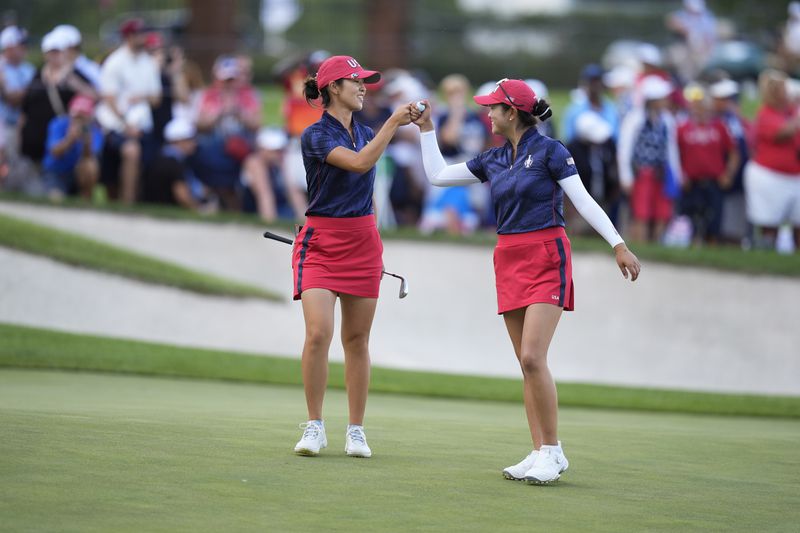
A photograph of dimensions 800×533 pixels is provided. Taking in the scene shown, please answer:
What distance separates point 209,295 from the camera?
14.7 meters

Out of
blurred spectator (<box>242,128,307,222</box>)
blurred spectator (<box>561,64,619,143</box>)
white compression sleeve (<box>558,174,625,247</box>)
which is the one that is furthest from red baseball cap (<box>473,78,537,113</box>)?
blurred spectator (<box>242,128,307,222</box>)

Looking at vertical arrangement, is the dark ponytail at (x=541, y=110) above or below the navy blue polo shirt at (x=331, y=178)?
above

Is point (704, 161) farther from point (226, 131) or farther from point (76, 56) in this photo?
point (76, 56)

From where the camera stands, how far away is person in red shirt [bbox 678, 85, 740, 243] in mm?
16125

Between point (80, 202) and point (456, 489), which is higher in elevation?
point (80, 202)

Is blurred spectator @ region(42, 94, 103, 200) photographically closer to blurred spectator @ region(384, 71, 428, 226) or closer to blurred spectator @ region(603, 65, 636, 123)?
blurred spectator @ region(384, 71, 428, 226)

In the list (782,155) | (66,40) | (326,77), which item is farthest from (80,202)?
(326,77)

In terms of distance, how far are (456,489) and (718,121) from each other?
11.4 meters

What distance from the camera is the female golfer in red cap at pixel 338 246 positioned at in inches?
272

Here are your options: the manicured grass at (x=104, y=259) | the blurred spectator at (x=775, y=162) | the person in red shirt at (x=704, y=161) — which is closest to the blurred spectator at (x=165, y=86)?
the manicured grass at (x=104, y=259)

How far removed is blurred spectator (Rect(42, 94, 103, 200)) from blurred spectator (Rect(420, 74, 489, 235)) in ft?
13.8

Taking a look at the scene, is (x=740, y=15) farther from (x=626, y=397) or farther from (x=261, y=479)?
(x=261, y=479)

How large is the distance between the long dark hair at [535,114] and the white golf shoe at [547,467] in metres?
1.62

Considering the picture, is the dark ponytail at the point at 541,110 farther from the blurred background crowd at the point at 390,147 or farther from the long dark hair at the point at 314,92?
the blurred background crowd at the point at 390,147
